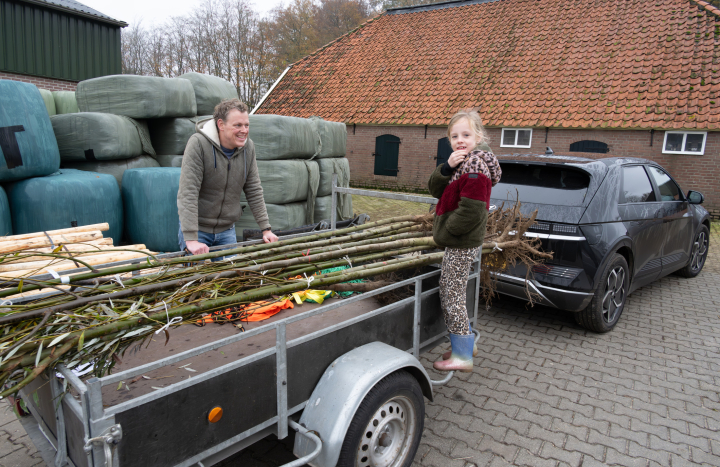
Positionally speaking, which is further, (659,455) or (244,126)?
(244,126)

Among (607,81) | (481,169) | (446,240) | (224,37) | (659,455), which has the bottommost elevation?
(659,455)

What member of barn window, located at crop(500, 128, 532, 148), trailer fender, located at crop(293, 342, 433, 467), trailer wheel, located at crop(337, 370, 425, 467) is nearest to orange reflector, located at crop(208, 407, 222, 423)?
trailer fender, located at crop(293, 342, 433, 467)

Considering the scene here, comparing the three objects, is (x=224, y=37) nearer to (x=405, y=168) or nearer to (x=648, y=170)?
(x=405, y=168)

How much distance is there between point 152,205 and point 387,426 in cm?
456

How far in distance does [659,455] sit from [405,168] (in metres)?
15.1

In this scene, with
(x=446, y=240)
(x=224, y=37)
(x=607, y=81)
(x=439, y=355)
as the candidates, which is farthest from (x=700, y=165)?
(x=224, y=37)

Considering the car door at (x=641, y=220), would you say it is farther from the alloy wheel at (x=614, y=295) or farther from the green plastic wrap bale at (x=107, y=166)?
the green plastic wrap bale at (x=107, y=166)

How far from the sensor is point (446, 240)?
2758 mm

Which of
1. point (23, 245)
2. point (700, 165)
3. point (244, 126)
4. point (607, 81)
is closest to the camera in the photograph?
point (244, 126)

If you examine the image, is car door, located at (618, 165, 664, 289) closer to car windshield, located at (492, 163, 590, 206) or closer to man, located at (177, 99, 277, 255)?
car windshield, located at (492, 163, 590, 206)

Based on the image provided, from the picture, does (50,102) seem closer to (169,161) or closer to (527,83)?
(169,161)

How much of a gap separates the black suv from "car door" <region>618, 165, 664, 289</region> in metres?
0.01

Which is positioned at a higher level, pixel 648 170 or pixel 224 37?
pixel 224 37

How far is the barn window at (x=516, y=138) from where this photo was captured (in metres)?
14.7
